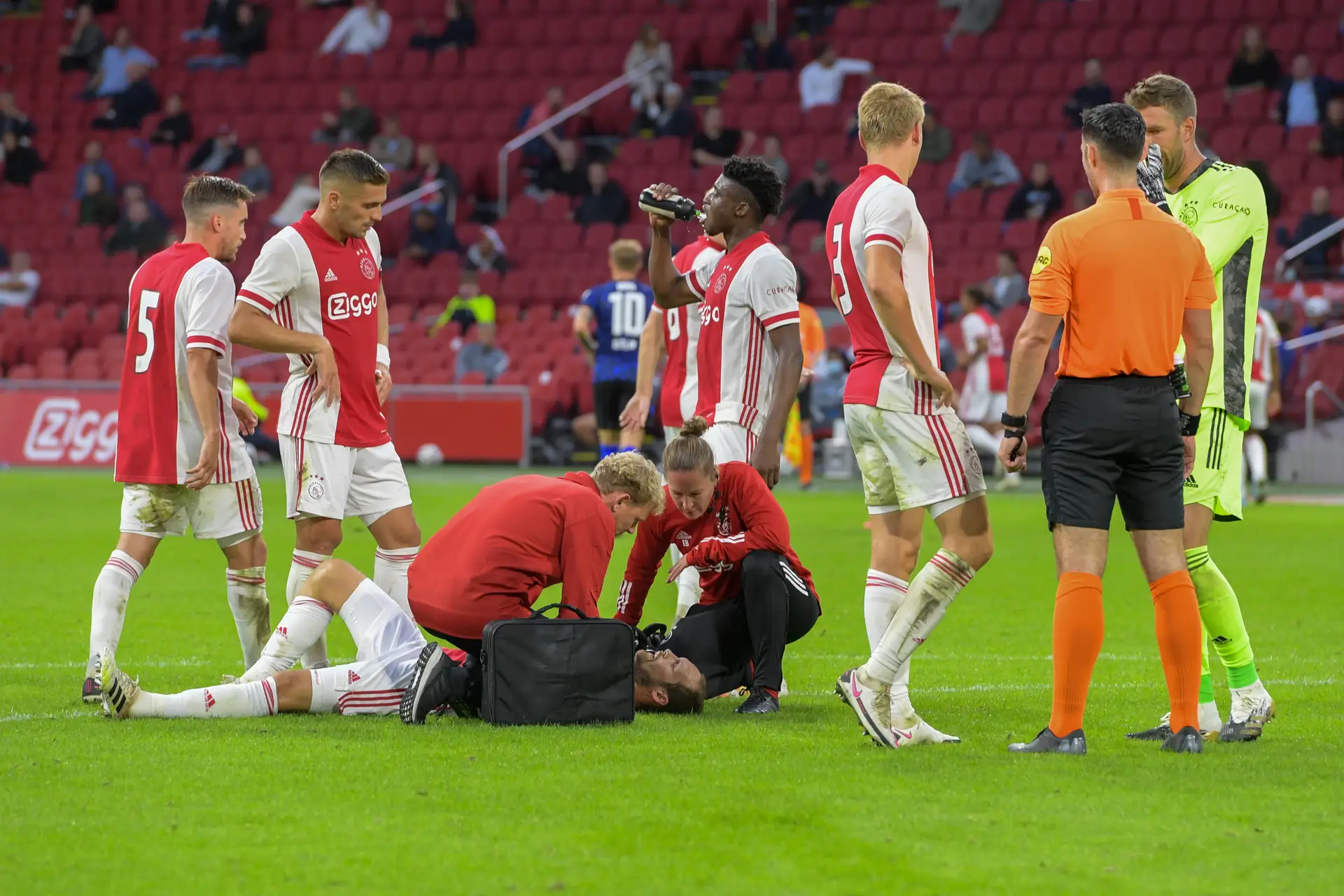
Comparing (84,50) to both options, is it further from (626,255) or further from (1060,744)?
(1060,744)

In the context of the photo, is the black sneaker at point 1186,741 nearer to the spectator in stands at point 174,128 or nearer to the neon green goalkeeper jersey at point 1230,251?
the neon green goalkeeper jersey at point 1230,251

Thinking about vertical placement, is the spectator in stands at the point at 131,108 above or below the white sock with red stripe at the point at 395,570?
above

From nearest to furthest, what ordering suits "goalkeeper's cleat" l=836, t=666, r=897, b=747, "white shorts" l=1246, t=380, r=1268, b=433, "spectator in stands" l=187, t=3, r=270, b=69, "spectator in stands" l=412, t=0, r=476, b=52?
"goalkeeper's cleat" l=836, t=666, r=897, b=747, "white shorts" l=1246, t=380, r=1268, b=433, "spectator in stands" l=412, t=0, r=476, b=52, "spectator in stands" l=187, t=3, r=270, b=69

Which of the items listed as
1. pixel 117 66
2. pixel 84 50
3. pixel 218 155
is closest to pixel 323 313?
pixel 218 155

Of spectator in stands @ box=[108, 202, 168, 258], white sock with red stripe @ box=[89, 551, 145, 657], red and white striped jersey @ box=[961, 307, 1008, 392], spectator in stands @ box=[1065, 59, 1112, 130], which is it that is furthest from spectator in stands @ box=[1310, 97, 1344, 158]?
white sock with red stripe @ box=[89, 551, 145, 657]

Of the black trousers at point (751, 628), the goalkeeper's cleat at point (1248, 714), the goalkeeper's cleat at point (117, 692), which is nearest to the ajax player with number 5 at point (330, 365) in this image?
the goalkeeper's cleat at point (117, 692)

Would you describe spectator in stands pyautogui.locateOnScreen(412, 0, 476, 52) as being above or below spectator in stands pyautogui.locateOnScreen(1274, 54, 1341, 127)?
above

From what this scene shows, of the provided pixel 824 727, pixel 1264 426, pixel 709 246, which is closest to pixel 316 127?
pixel 1264 426

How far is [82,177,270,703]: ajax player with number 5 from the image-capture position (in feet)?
21.9

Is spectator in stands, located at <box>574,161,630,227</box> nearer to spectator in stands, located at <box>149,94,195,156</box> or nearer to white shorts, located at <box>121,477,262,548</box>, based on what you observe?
spectator in stands, located at <box>149,94,195,156</box>

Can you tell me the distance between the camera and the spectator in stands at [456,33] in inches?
1094

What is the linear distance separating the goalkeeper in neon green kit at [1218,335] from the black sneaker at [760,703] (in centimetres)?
137

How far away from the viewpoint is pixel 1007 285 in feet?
68.3

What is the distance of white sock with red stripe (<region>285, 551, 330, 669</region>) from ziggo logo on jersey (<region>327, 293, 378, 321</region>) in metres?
0.97
